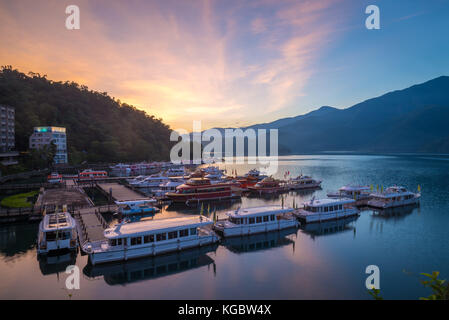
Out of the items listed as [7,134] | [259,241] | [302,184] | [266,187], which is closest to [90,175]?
[7,134]

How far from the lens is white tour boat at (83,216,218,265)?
24.8 metres

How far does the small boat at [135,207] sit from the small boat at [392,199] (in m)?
37.7

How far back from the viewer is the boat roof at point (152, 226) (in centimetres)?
2544

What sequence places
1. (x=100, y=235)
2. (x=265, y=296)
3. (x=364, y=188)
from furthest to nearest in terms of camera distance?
(x=364, y=188) → (x=100, y=235) → (x=265, y=296)

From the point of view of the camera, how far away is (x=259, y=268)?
2488cm

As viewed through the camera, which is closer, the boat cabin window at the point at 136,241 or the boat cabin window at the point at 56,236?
the boat cabin window at the point at 136,241

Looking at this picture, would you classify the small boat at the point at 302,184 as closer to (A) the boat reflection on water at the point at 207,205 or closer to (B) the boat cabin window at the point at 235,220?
(A) the boat reflection on water at the point at 207,205

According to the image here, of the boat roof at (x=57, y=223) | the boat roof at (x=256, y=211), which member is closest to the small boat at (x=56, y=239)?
the boat roof at (x=57, y=223)

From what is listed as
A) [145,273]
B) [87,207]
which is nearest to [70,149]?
[87,207]

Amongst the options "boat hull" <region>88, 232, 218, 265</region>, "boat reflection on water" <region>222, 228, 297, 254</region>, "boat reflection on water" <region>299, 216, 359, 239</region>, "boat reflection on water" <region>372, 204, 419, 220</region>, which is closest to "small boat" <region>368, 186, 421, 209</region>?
"boat reflection on water" <region>372, 204, 419, 220</region>
